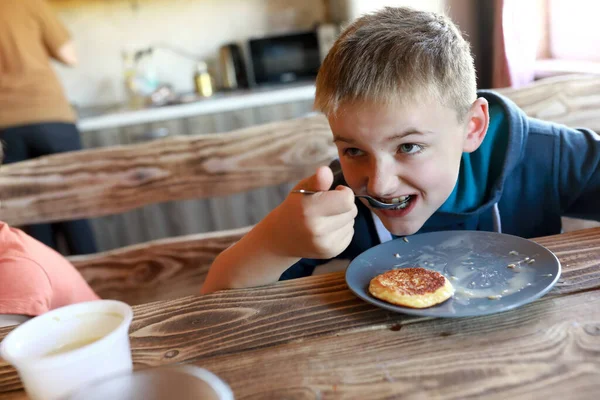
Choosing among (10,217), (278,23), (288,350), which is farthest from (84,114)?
(288,350)

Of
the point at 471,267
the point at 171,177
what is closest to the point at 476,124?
the point at 471,267

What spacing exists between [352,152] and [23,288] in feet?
1.97

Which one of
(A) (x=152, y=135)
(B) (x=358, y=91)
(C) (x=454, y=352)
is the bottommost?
(A) (x=152, y=135)

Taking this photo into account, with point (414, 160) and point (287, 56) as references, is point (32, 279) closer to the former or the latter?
point (414, 160)

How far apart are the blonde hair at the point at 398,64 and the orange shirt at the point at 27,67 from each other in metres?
1.86

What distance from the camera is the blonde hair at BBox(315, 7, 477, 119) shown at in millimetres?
869

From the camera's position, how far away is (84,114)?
303cm

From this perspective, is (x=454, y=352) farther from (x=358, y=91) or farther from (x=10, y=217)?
(x=10, y=217)

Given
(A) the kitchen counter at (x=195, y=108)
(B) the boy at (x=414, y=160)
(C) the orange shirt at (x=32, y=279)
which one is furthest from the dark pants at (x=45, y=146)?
(B) the boy at (x=414, y=160)

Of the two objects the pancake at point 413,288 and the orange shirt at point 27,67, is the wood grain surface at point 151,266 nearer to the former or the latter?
the pancake at point 413,288

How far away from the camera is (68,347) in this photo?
55cm

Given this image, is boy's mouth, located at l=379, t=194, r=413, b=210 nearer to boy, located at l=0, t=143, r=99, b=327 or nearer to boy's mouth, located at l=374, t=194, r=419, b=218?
boy's mouth, located at l=374, t=194, r=419, b=218

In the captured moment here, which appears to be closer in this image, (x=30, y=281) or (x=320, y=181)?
(x=320, y=181)

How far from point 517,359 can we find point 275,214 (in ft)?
1.28
